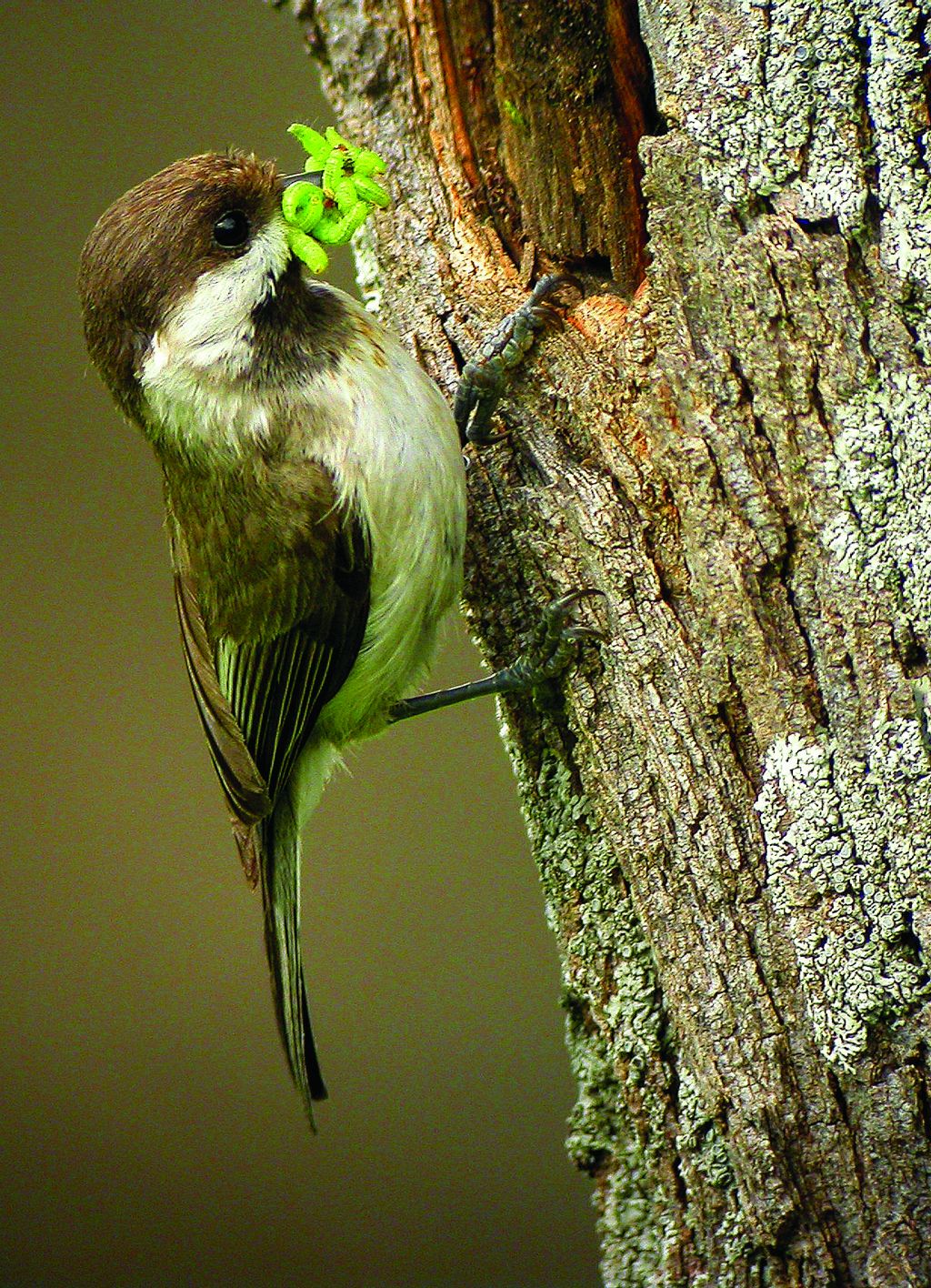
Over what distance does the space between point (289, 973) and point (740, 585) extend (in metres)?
1.08

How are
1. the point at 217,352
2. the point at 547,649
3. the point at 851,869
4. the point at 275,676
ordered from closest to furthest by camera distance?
the point at 851,869 < the point at 547,649 < the point at 217,352 < the point at 275,676

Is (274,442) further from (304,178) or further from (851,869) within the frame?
(851,869)

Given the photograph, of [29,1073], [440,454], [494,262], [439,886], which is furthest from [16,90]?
[29,1073]

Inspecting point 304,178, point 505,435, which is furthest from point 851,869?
point 304,178

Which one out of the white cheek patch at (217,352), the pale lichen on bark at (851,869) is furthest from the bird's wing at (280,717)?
the pale lichen on bark at (851,869)

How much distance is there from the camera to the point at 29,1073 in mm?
3490

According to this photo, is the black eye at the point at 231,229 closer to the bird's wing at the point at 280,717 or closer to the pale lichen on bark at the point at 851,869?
the bird's wing at the point at 280,717

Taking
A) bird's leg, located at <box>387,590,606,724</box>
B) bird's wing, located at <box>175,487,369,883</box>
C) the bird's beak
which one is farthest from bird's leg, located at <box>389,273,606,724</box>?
the bird's beak

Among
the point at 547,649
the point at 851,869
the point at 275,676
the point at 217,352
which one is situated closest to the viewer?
the point at 851,869

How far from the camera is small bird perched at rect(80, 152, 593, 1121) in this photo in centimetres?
186

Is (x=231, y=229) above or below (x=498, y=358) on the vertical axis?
above

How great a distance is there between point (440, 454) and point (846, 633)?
2.23ft

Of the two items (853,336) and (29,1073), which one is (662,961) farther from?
(29,1073)

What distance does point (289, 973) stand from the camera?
85.1 inches
